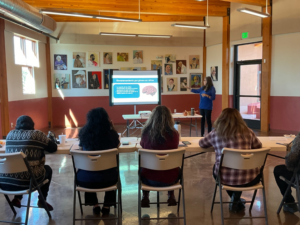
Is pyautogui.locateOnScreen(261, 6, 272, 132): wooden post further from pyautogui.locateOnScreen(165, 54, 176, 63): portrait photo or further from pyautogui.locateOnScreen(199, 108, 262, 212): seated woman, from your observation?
pyautogui.locateOnScreen(199, 108, 262, 212): seated woman

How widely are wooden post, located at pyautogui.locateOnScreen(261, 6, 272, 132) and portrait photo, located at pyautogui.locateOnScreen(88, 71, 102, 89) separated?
5.19 meters

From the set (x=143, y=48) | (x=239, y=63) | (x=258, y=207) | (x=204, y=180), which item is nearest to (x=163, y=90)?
(x=143, y=48)

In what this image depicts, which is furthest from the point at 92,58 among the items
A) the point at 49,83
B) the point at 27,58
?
the point at 27,58

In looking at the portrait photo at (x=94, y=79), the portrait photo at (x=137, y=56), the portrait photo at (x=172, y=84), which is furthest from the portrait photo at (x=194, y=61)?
the portrait photo at (x=94, y=79)

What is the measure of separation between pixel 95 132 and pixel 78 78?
707 centimetres

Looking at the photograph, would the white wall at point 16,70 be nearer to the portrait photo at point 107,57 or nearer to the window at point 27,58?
the window at point 27,58

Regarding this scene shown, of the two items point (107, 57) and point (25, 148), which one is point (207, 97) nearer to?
point (107, 57)

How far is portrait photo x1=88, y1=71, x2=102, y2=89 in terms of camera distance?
374 inches

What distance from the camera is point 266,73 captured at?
772 cm

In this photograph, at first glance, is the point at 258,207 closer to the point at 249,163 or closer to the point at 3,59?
the point at 249,163

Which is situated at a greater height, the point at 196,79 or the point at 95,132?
the point at 196,79

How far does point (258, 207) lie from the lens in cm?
317

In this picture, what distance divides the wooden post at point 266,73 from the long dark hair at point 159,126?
19.0 feet

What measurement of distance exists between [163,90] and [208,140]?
7.12 m
